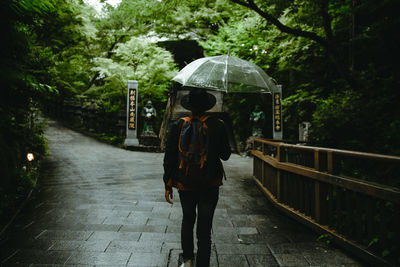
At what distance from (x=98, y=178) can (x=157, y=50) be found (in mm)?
11676

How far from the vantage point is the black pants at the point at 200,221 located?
2.43 metres

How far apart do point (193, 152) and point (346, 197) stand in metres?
2.16

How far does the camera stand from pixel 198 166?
244 cm

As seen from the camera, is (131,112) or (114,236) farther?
(131,112)

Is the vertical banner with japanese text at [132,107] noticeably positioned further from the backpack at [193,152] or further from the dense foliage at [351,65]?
the backpack at [193,152]

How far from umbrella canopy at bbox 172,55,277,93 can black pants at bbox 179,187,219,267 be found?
111 inches

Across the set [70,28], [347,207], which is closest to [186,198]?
Answer: [347,207]

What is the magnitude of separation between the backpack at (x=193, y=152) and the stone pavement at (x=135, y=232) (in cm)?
117

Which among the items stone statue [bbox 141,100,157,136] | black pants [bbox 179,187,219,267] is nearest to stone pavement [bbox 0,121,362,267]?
black pants [bbox 179,187,219,267]

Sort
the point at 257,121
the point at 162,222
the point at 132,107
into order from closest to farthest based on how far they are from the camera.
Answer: the point at 162,222 → the point at 257,121 → the point at 132,107

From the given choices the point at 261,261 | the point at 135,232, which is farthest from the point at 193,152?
the point at 135,232

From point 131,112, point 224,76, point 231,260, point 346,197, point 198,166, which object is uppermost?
point 131,112

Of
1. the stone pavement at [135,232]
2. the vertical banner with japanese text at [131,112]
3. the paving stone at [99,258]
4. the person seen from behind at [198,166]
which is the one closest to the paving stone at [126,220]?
the stone pavement at [135,232]

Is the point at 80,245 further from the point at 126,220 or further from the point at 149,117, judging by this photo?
the point at 149,117
